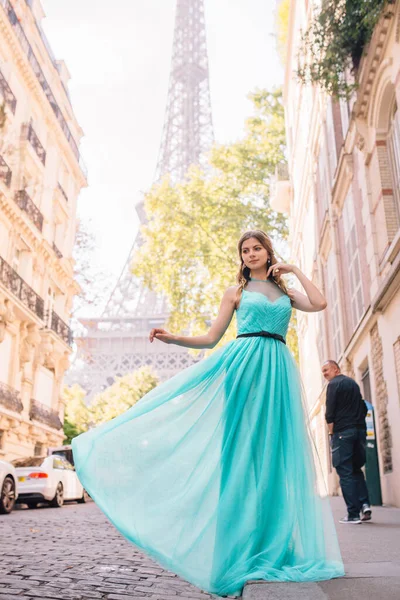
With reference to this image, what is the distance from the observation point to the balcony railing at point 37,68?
73.9ft

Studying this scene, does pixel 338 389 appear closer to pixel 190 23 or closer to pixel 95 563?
pixel 95 563

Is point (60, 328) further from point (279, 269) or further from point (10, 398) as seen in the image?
point (279, 269)

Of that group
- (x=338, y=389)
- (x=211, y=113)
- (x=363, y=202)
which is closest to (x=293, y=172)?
(x=363, y=202)

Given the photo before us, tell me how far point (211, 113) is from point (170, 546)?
84.9 metres

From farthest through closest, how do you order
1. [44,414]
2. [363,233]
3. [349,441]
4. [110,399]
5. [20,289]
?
[110,399], [44,414], [20,289], [363,233], [349,441]

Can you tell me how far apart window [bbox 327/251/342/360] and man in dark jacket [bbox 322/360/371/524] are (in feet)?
29.1

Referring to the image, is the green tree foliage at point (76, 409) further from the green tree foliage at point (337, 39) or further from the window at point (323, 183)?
the green tree foliage at point (337, 39)

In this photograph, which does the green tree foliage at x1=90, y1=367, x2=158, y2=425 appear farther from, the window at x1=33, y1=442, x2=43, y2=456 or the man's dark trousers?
the man's dark trousers

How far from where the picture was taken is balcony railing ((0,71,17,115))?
848 inches

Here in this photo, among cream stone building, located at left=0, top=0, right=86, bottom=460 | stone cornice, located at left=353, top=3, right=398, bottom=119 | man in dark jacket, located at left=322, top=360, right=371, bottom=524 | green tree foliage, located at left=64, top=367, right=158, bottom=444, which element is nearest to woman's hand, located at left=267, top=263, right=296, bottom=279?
man in dark jacket, located at left=322, top=360, right=371, bottom=524

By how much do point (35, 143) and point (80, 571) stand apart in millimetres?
23454

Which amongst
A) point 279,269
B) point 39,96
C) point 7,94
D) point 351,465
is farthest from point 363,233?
point 39,96

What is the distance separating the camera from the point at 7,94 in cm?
2188

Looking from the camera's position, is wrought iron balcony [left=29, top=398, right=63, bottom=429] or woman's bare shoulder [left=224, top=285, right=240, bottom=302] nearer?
woman's bare shoulder [left=224, top=285, right=240, bottom=302]
